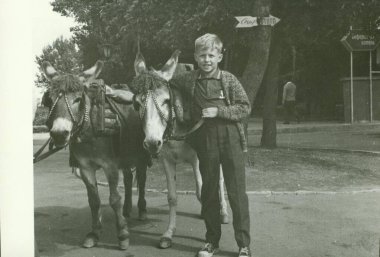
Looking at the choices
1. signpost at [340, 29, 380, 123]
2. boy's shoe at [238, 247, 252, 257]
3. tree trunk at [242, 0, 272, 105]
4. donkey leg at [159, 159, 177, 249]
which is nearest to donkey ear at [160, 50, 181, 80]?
donkey leg at [159, 159, 177, 249]

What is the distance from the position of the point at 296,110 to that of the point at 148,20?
80.9 inches

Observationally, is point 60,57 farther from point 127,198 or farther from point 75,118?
point 127,198

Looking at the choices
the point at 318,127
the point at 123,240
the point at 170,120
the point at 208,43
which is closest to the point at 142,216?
the point at 123,240

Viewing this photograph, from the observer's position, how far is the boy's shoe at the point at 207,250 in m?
5.35

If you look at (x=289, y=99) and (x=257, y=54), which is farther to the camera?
(x=289, y=99)

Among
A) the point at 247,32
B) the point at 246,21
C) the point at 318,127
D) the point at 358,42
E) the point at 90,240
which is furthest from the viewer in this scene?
the point at 318,127

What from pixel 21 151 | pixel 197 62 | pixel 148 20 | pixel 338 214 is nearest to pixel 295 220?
pixel 338 214

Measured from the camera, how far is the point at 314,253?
546 centimetres

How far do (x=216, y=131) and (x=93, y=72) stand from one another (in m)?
1.18

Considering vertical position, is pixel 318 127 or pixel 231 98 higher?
pixel 231 98

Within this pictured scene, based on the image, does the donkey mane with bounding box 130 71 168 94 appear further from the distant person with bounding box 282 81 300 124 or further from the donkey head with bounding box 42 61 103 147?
the distant person with bounding box 282 81 300 124

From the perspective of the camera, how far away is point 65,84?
203 inches

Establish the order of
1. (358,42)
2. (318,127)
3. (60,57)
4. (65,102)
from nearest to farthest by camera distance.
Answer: (65,102), (60,57), (358,42), (318,127)

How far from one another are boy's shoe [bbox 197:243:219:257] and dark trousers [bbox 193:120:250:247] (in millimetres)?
45
